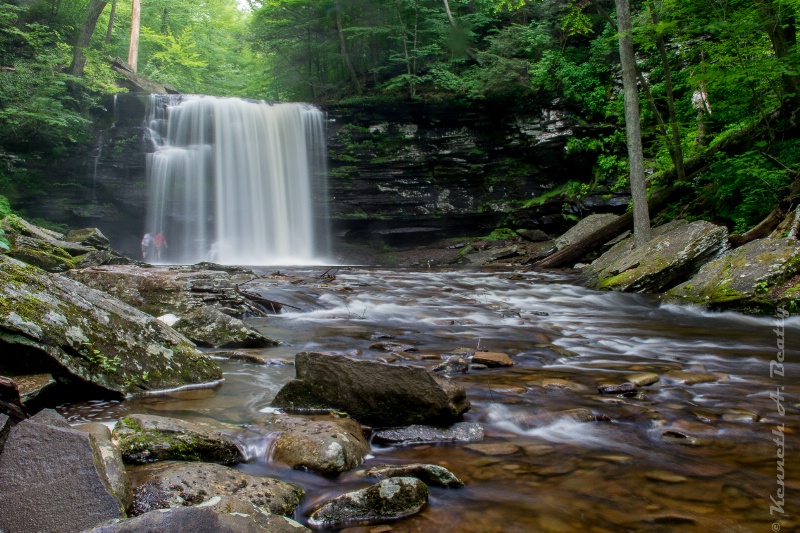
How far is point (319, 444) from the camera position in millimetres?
2738

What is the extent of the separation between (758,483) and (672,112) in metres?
11.7

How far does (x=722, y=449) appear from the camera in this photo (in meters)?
2.94

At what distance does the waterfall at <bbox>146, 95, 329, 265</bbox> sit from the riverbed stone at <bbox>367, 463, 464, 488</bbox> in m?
19.4

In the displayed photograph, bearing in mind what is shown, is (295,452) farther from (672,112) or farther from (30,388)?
(672,112)

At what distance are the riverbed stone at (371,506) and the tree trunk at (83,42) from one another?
23.2 m

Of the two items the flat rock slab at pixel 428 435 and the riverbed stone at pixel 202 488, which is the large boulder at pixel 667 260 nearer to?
the flat rock slab at pixel 428 435

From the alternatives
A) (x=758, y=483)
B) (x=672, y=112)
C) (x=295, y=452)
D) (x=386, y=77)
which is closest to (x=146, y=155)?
(x=386, y=77)

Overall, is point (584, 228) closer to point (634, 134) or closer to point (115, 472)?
point (634, 134)

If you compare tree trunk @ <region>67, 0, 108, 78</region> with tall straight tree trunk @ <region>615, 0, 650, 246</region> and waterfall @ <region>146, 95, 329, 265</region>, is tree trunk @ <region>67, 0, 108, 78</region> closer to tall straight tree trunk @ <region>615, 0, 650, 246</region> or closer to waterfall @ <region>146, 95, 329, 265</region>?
waterfall @ <region>146, 95, 329, 265</region>

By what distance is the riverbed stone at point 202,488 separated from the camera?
2.07 meters

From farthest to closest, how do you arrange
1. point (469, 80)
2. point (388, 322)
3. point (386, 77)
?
point (386, 77), point (469, 80), point (388, 322)

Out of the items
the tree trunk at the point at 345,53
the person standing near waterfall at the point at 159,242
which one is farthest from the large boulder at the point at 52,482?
the tree trunk at the point at 345,53

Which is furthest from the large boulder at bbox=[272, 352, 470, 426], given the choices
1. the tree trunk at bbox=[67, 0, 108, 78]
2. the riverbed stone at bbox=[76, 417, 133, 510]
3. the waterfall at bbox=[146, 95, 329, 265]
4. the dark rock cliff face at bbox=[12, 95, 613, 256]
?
the tree trunk at bbox=[67, 0, 108, 78]

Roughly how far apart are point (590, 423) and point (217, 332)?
4.06 m
